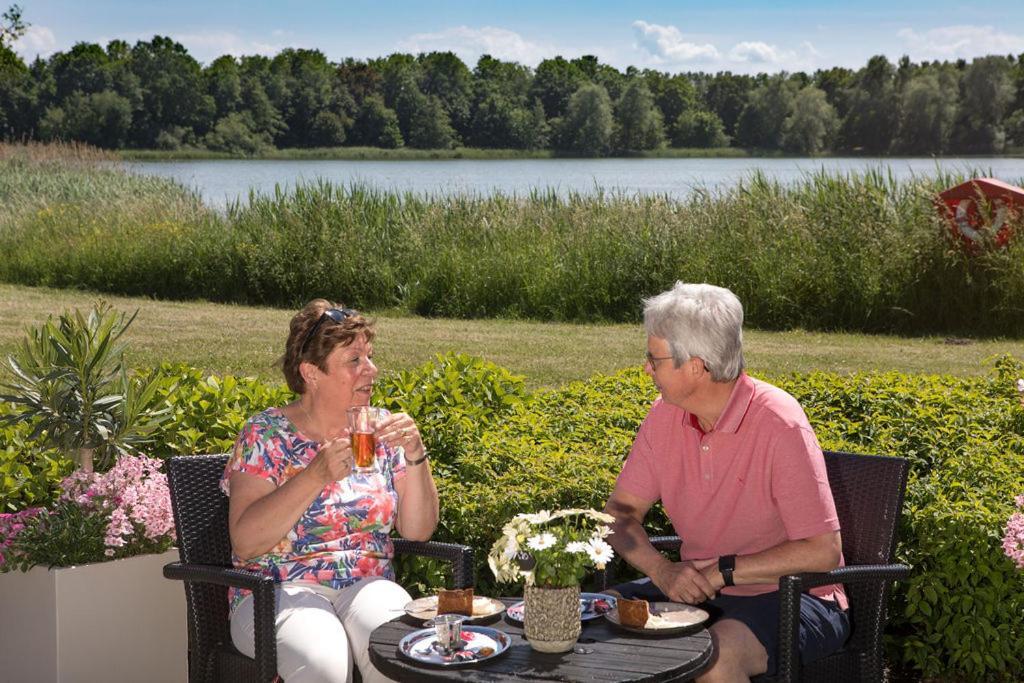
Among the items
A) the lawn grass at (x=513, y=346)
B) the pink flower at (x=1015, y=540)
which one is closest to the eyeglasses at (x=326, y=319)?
the pink flower at (x=1015, y=540)

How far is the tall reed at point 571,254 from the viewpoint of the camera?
38.1 ft

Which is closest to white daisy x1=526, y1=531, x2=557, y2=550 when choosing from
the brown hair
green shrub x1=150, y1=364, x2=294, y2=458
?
the brown hair

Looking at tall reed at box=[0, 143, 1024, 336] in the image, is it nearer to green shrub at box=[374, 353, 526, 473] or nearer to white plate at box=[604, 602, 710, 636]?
green shrub at box=[374, 353, 526, 473]

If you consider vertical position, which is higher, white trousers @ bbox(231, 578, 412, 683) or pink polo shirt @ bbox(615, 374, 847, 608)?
pink polo shirt @ bbox(615, 374, 847, 608)

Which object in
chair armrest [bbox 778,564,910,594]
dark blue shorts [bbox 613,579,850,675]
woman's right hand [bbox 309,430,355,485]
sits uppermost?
woman's right hand [bbox 309,430,355,485]

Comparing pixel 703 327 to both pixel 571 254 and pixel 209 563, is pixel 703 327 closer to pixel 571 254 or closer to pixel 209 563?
pixel 209 563

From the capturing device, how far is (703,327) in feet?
10.5

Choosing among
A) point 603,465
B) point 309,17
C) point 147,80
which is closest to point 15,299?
point 603,465

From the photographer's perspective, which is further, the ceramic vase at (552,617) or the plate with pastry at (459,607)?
the plate with pastry at (459,607)

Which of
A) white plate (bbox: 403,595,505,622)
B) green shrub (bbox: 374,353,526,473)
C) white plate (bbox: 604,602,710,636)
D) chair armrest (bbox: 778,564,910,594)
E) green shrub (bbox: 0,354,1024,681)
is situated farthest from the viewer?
green shrub (bbox: 374,353,526,473)

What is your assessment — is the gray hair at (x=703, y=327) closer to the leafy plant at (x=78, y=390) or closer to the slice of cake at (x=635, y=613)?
the slice of cake at (x=635, y=613)

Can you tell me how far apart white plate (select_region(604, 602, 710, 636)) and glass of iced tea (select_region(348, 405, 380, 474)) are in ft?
2.19

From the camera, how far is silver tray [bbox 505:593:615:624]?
2.88 m

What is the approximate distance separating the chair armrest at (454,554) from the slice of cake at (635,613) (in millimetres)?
650
